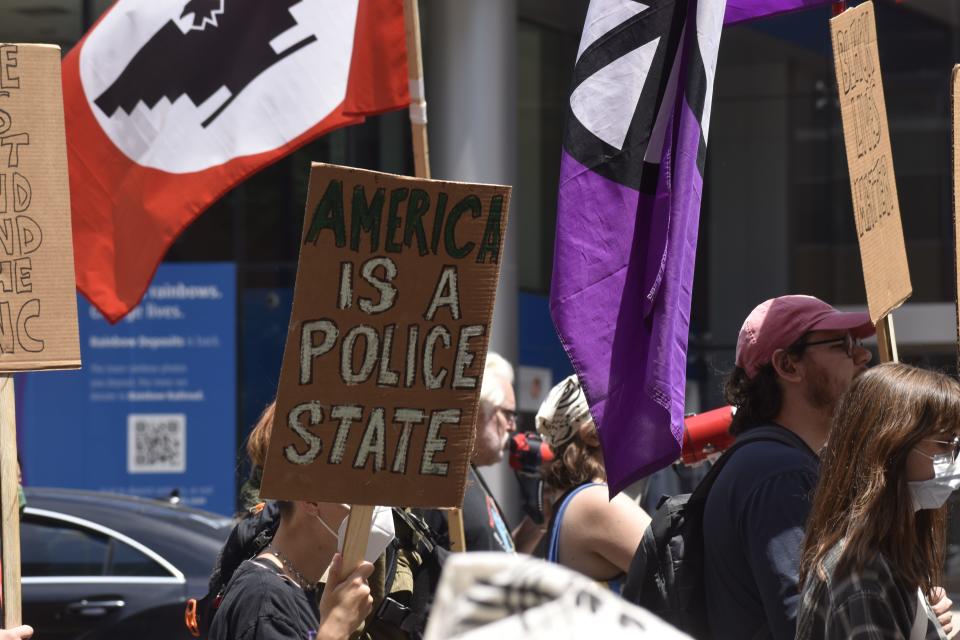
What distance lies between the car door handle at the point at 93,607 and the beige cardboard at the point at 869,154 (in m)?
4.61

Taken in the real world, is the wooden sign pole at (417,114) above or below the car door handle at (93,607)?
above

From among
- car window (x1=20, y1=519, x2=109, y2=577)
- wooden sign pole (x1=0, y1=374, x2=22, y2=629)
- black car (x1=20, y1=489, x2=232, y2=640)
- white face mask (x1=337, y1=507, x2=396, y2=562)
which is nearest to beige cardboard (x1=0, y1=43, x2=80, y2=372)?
wooden sign pole (x1=0, y1=374, x2=22, y2=629)

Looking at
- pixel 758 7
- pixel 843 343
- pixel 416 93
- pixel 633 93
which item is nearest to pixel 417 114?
pixel 416 93

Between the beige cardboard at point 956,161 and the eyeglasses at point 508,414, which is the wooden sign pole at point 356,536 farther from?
the eyeglasses at point 508,414

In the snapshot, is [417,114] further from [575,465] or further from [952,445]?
[952,445]

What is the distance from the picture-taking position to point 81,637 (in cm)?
696

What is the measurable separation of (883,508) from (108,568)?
5.23 m

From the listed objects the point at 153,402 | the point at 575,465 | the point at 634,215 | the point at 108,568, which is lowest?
the point at 108,568

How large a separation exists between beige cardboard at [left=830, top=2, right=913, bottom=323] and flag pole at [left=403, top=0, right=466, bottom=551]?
102cm

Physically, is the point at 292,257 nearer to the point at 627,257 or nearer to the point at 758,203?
the point at 758,203

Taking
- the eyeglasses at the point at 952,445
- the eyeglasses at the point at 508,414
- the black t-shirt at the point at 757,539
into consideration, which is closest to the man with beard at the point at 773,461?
the black t-shirt at the point at 757,539

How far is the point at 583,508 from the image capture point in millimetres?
4266

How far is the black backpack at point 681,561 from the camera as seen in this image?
3291mm

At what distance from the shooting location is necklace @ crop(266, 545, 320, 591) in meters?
3.23
